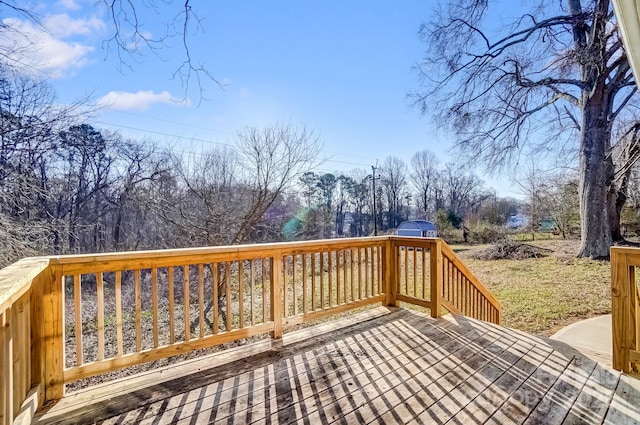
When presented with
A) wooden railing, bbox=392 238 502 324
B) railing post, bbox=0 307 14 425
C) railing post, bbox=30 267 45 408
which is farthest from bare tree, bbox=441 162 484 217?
railing post, bbox=0 307 14 425

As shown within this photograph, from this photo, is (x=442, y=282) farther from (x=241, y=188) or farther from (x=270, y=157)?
(x=241, y=188)

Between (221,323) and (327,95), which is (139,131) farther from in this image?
(221,323)

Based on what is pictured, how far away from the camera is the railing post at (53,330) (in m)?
1.98

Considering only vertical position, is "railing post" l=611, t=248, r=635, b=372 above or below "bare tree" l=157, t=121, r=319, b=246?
below

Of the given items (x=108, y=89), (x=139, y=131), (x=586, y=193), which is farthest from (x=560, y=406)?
(x=139, y=131)

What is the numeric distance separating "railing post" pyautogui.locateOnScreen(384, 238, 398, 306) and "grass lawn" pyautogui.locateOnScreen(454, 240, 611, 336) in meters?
2.59

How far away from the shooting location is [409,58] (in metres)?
9.27

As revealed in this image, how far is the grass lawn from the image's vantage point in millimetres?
5527

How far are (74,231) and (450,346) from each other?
953 cm

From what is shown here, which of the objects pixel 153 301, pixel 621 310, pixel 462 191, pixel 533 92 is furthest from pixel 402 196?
pixel 153 301

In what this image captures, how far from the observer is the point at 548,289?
283 inches

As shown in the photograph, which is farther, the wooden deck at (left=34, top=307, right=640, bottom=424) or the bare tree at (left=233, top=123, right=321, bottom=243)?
the bare tree at (left=233, top=123, right=321, bottom=243)

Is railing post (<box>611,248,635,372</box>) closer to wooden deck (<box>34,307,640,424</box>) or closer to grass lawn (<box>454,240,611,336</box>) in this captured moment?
wooden deck (<box>34,307,640,424</box>)

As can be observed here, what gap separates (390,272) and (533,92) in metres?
9.34
